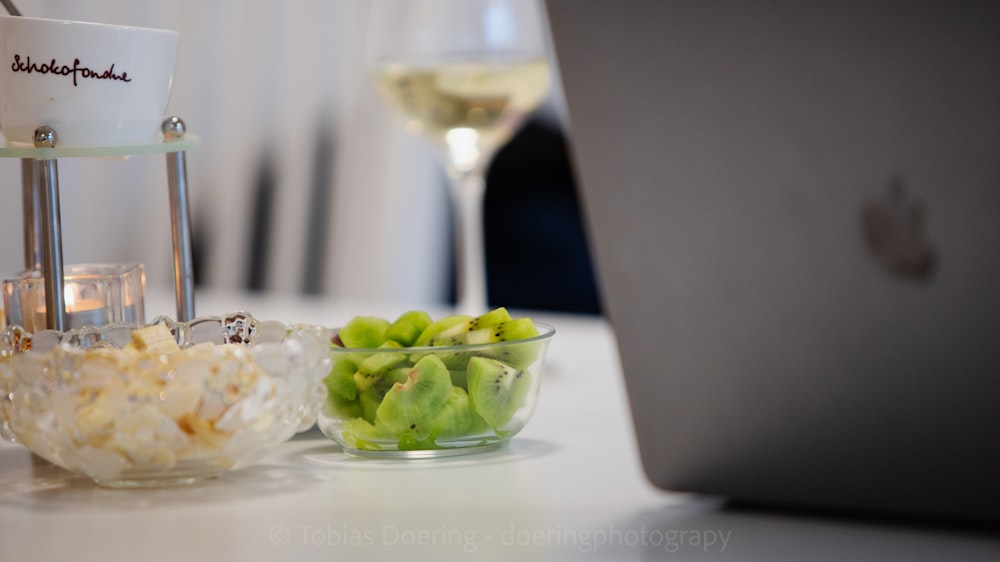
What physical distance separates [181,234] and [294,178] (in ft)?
9.11

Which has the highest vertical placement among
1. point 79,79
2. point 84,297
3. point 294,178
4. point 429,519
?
point 294,178

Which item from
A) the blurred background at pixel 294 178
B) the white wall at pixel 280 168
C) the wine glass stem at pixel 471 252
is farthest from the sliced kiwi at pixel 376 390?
the white wall at pixel 280 168

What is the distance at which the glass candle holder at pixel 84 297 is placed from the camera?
70 centimetres

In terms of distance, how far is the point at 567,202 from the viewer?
3088 millimetres

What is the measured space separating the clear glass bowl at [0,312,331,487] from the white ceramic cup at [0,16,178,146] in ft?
0.36

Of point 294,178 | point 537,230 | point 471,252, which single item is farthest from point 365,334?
point 294,178

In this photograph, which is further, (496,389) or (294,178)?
(294,178)

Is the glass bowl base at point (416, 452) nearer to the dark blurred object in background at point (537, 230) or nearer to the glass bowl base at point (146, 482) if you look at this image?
the glass bowl base at point (146, 482)

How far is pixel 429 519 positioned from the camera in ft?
1.86

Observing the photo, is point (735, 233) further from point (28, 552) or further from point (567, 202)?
point (567, 202)

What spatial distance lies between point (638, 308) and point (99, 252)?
10.0 ft

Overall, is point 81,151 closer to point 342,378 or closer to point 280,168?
point 342,378

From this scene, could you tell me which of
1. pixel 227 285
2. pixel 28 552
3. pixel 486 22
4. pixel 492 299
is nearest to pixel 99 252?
pixel 227 285

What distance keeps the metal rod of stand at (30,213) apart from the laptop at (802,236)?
16.4 inches
